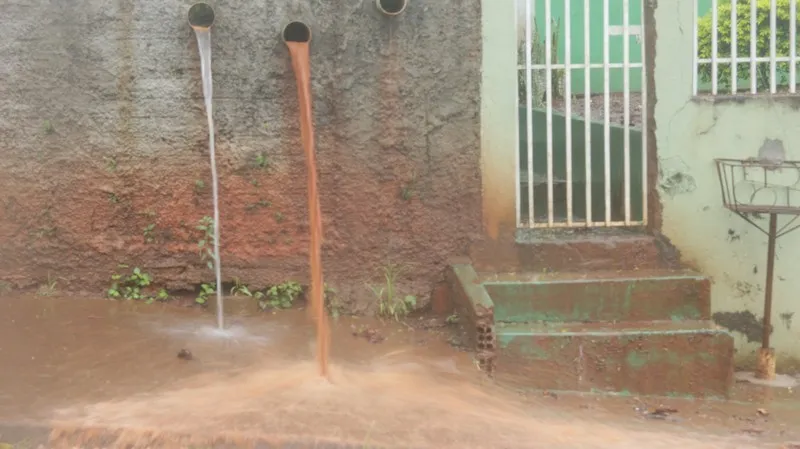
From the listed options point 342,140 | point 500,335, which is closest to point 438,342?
point 500,335

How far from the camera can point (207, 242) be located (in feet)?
17.4

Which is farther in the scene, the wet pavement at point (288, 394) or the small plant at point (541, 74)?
the small plant at point (541, 74)

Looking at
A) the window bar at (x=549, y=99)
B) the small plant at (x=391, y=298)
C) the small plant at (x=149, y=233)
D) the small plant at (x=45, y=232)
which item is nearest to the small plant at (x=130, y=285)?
the small plant at (x=149, y=233)

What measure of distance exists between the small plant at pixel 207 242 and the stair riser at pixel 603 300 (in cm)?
180

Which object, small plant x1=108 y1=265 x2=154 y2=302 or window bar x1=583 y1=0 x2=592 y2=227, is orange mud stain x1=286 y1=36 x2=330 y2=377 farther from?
window bar x1=583 y1=0 x2=592 y2=227

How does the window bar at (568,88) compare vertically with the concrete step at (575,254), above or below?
above

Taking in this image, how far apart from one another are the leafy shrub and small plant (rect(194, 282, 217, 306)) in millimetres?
3719

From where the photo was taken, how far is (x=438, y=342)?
4.97 metres

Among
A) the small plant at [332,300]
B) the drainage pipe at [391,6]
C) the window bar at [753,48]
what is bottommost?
the small plant at [332,300]

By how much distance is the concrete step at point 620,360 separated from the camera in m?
4.54

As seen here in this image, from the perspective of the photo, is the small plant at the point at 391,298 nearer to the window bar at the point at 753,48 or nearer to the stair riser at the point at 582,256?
the stair riser at the point at 582,256

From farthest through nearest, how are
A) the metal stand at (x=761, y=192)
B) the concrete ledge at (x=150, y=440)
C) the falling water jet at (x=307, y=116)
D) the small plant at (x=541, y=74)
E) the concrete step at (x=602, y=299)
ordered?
the small plant at (x=541, y=74), the falling water jet at (x=307, y=116), the metal stand at (x=761, y=192), the concrete step at (x=602, y=299), the concrete ledge at (x=150, y=440)

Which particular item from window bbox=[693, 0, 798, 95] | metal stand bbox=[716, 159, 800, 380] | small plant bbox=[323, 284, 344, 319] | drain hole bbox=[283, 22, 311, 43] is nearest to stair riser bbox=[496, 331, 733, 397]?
metal stand bbox=[716, 159, 800, 380]

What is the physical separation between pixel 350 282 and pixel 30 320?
1.97 meters
